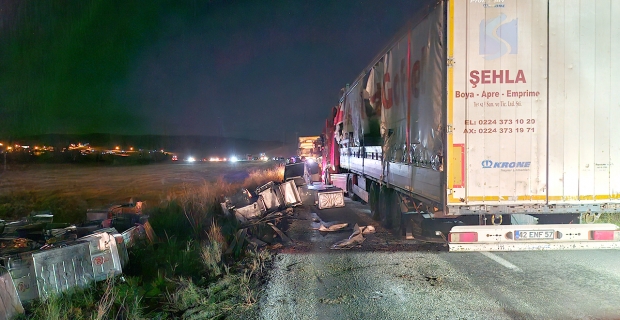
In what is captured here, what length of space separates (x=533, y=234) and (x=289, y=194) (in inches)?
278

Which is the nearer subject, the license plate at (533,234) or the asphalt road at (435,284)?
the asphalt road at (435,284)

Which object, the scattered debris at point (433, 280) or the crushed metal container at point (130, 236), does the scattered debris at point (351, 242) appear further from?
the crushed metal container at point (130, 236)

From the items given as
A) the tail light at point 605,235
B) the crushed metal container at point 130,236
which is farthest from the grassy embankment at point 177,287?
the tail light at point 605,235

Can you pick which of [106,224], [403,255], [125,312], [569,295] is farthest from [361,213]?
[125,312]

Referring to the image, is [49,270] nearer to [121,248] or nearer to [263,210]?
[121,248]

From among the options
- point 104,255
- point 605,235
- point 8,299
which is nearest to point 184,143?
point 104,255

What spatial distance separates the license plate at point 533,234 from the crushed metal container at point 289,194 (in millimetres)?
6876

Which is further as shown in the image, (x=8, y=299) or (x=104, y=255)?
(x=104, y=255)

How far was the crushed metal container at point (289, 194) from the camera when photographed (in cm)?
1204

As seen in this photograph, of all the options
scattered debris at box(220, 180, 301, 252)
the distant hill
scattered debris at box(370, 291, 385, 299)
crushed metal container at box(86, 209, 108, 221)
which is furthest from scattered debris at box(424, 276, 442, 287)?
the distant hill

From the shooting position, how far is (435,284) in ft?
19.7

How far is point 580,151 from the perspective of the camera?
5996 mm

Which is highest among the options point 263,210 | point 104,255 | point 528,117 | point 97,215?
point 528,117

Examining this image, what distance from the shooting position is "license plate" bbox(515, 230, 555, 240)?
6.09 meters
